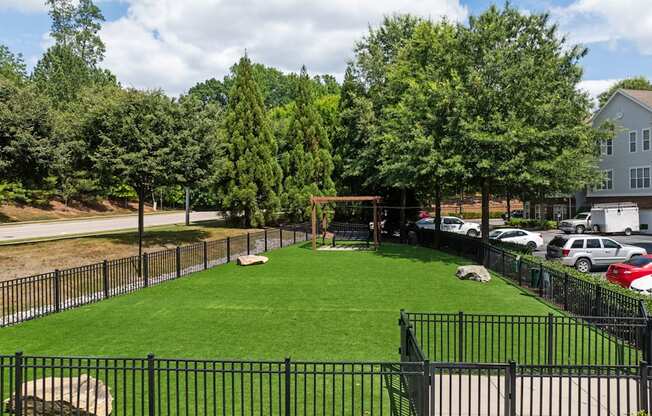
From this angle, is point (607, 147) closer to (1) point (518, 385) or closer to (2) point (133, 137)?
(2) point (133, 137)

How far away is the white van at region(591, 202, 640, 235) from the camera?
38.2 meters

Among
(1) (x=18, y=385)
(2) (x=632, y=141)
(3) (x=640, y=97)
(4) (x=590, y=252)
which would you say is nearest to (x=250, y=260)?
(4) (x=590, y=252)

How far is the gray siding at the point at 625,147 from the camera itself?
133ft

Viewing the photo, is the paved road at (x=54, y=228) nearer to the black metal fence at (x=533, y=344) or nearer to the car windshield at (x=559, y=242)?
the black metal fence at (x=533, y=344)

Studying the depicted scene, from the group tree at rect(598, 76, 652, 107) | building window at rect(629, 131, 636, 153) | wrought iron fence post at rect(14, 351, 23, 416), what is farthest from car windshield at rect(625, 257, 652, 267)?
tree at rect(598, 76, 652, 107)

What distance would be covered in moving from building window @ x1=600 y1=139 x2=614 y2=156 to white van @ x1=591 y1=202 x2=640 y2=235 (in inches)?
287

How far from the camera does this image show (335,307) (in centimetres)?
1380

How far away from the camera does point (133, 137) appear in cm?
2220

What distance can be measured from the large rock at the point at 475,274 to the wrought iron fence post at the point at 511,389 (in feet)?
39.6

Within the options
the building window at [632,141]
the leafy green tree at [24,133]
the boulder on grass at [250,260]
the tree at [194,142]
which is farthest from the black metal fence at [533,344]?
the building window at [632,141]

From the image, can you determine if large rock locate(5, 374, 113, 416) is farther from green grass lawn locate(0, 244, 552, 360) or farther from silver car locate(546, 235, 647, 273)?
silver car locate(546, 235, 647, 273)

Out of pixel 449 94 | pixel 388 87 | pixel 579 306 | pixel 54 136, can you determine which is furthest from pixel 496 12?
pixel 54 136

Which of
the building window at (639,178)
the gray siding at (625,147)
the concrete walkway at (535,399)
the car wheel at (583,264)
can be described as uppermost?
the gray siding at (625,147)

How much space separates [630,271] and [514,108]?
8552 millimetres
